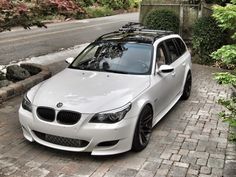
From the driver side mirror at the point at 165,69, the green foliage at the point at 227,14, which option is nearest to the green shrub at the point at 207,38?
the driver side mirror at the point at 165,69

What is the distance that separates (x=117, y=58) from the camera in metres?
6.88

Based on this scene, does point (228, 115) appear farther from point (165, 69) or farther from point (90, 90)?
point (90, 90)

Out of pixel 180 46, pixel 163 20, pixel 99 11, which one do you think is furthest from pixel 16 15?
pixel 99 11

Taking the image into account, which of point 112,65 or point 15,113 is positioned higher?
point 112,65

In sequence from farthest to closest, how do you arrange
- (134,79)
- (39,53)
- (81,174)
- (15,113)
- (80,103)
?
(39,53) → (15,113) → (134,79) → (80,103) → (81,174)

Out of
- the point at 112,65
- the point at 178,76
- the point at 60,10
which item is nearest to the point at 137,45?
the point at 112,65

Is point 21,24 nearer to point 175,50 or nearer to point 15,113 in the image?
point 15,113

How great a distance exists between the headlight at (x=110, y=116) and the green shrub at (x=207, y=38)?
26.6 feet

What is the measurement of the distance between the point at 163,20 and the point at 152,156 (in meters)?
9.33

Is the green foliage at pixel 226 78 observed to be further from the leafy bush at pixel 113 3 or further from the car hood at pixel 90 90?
the leafy bush at pixel 113 3

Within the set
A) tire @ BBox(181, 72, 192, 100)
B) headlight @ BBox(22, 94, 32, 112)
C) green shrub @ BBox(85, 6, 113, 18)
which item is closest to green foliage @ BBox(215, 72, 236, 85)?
headlight @ BBox(22, 94, 32, 112)

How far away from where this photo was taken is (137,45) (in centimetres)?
710

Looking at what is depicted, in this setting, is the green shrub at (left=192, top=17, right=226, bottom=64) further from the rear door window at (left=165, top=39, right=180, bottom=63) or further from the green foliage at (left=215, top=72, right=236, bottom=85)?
the green foliage at (left=215, top=72, right=236, bottom=85)

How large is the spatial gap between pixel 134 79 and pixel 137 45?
3.18 feet
